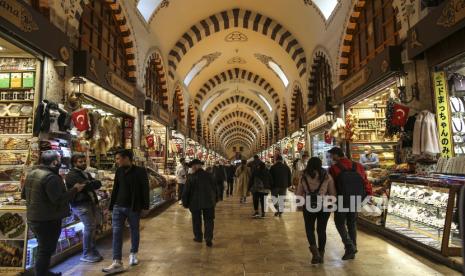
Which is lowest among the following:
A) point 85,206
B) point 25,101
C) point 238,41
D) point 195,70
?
point 85,206

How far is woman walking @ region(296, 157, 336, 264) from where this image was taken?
355 centimetres

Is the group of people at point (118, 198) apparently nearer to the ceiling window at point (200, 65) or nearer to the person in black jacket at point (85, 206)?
the person in black jacket at point (85, 206)

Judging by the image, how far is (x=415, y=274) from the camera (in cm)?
317

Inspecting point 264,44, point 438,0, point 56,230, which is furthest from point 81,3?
point 264,44

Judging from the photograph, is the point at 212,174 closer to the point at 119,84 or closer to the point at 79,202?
the point at 79,202

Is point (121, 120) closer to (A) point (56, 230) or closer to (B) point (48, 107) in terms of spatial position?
(B) point (48, 107)

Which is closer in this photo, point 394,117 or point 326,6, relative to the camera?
point 394,117

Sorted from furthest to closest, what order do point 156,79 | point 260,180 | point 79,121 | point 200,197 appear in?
point 156,79, point 260,180, point 79,121, point 200,197

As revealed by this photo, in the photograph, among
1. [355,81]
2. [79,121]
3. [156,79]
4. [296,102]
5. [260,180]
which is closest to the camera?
[79,121]

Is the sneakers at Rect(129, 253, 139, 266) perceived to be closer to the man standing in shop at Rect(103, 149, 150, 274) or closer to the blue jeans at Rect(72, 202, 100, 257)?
the man standing in shop at Rect(103, 149, 150, 274)

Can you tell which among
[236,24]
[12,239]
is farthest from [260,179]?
[236,24]

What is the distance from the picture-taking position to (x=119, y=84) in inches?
258

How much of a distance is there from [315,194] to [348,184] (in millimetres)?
468

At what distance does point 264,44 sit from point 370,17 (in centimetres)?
735
